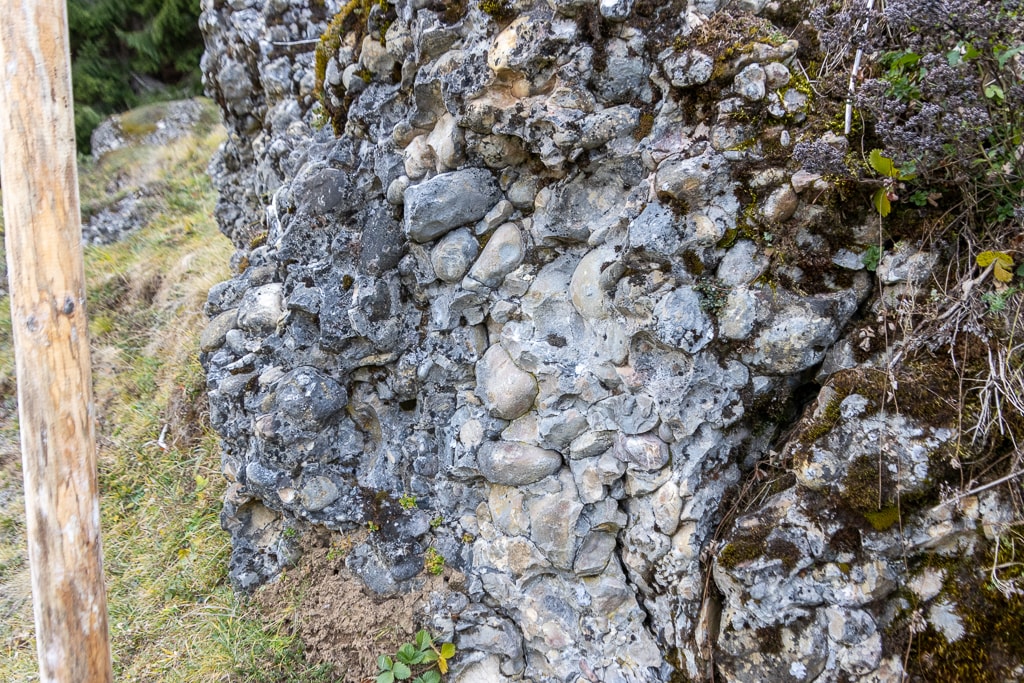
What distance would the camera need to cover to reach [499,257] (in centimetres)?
310

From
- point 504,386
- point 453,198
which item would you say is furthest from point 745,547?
point 453,198

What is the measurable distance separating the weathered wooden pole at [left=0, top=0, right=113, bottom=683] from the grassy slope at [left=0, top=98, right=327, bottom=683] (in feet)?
3.90

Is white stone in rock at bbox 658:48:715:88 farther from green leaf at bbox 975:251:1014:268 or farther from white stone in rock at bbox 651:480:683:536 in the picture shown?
white stone in rock at bbox 651:480:683:536

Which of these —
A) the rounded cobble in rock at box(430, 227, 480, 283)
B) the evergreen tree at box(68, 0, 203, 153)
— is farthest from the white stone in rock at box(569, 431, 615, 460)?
the evergreen tree at box(68, 0, 203, 153)

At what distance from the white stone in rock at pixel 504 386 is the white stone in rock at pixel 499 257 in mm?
341

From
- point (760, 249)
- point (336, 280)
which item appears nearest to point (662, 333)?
point (760, 249)

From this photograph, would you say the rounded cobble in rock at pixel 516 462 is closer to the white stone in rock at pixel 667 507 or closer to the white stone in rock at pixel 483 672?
the white stone in rock at pixel 667 507

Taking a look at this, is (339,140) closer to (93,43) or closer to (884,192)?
(884,192)

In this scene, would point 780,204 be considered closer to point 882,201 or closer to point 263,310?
point 882,201

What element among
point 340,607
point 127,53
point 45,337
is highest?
point 127,53

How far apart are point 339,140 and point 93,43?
34.5 feet

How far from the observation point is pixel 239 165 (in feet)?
18.7

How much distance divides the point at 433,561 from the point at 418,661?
0.49m

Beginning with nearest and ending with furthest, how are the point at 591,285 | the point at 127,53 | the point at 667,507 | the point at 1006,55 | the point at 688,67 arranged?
the point at 1006,55 → the point at 688,67 → the point at 667,507 → the point at 591,285 → the point at 127,53
